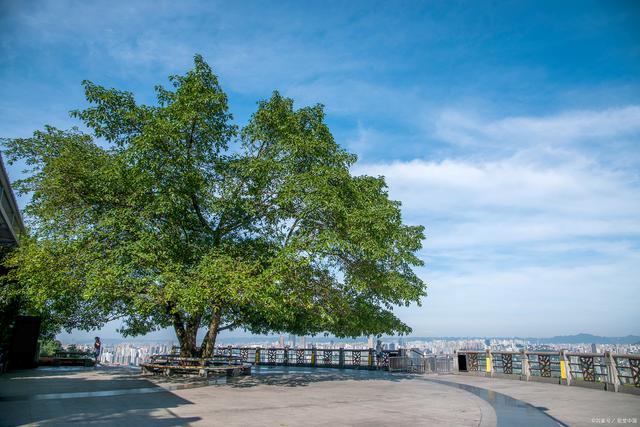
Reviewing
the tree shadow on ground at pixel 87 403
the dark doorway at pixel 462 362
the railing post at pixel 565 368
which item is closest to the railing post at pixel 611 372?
the railing post at pixel 565 368

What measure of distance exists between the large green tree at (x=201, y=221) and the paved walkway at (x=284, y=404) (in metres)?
2.74

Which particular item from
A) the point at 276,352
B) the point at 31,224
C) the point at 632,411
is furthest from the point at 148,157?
the point at 276,352

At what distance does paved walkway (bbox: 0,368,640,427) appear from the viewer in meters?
9.28

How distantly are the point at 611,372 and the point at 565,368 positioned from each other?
2873 mm

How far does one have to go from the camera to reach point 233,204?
1719 cm

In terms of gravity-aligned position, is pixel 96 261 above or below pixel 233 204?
below

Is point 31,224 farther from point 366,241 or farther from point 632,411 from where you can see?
point 632,411

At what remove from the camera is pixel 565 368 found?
17938 millimetres

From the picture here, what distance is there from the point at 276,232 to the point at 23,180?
1056cm

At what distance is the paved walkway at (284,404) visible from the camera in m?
9.28

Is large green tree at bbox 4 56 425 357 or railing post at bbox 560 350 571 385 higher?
large green tree at bbox 4 56 425 357

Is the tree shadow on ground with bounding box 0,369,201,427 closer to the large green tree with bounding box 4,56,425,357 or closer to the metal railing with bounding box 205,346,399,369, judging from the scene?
the large green tree with bounding box 4,56,425,357

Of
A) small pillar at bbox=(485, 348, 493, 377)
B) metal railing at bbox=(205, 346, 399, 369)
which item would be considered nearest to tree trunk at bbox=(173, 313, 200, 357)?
metal railing at bbox=(205, 346, 399, 369)

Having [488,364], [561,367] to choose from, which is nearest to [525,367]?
[561,367]
